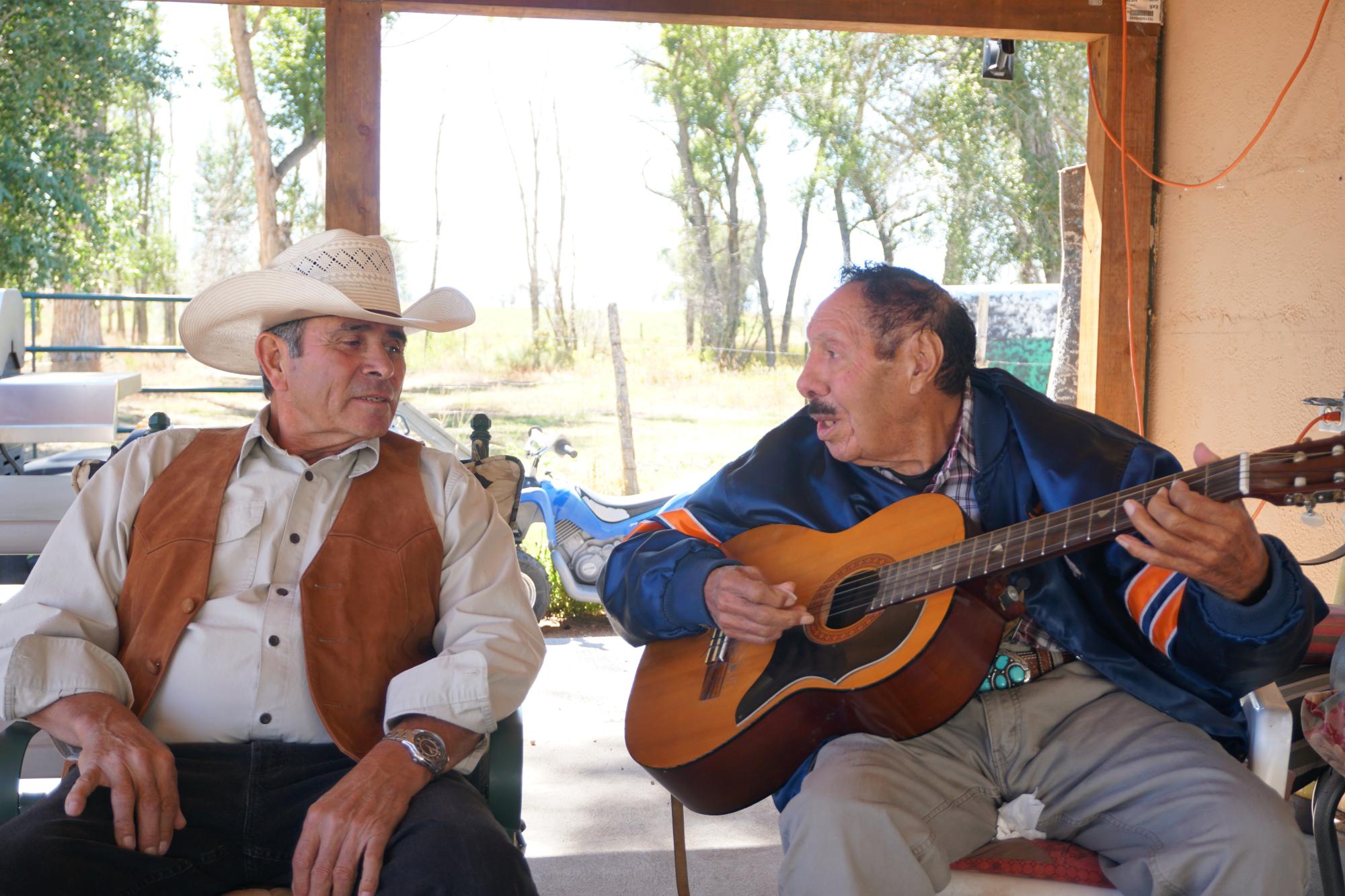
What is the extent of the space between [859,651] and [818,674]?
0.08m

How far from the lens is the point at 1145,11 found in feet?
14.7

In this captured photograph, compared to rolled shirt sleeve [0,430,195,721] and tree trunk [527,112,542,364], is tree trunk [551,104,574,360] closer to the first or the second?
tree trunk [527,112,542,364]

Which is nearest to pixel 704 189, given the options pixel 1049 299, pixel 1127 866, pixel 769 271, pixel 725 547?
pixel 769 271

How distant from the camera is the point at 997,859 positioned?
5.85ft

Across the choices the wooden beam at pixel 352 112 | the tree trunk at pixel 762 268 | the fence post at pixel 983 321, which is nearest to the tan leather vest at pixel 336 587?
the wooden beam at pixel 352 112

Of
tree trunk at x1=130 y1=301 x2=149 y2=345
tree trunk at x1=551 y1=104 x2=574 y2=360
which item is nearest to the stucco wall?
tree trunk at x1=551 y1=104 x2=574 y2=360

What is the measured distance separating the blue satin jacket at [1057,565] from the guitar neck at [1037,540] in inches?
4.8

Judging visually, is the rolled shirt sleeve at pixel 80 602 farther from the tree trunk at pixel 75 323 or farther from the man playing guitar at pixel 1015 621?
the tree trunk at pixel 75 323

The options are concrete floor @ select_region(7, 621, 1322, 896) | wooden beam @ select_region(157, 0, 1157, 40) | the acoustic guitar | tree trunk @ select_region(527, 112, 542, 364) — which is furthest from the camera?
tree trunk @ select_region(527, 112, 542, 364)

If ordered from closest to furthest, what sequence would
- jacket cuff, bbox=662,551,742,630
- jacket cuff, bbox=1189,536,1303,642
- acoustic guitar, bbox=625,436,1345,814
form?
jacket cuff, bbox=1189,536,1303,642
acoustic guitar, bbox=625,436,1345,814
jacket cuff, bbox=662,551,742,630

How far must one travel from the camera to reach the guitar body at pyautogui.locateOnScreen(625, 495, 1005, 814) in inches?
70.7

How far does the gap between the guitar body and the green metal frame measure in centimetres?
21

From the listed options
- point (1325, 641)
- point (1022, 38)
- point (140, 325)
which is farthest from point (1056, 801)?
point (140, 325)

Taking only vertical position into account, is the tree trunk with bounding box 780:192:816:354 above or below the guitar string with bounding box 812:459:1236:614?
above
